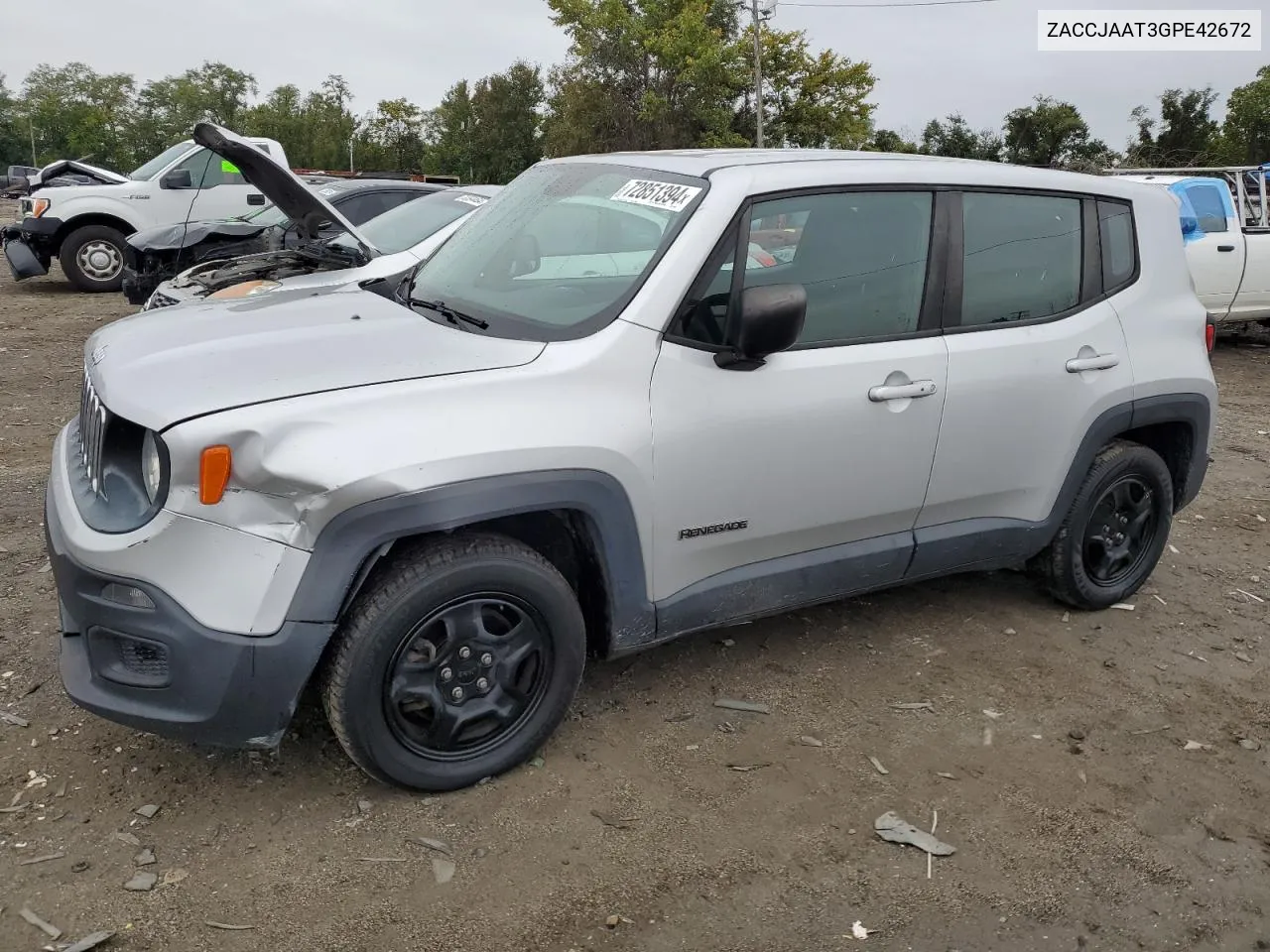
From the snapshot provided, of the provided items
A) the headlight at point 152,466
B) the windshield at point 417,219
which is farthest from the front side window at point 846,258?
the windshield at point 417,219

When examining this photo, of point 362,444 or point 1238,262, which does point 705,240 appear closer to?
point 362,444

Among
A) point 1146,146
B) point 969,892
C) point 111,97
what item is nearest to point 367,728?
point 969,892

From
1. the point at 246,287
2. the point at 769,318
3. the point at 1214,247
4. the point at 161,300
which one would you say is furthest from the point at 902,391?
the point at 1214,247

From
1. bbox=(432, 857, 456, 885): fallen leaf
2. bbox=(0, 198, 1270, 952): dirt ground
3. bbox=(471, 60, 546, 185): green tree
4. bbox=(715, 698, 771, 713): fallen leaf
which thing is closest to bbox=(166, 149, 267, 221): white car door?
bbox=(0, 198, 1270, 952): dirt ground

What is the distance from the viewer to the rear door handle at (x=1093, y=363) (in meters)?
4.01

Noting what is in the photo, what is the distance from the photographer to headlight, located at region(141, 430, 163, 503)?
271 cm

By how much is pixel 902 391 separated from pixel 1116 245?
1.39 meters

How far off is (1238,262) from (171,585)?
11078mm

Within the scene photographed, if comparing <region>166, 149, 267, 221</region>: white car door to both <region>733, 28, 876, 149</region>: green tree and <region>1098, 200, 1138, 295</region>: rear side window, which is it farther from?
<region>733, 28, 876, 149</region>: green tree

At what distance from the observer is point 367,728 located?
9.29 ft

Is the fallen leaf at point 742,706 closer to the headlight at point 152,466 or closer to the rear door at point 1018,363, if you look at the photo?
the rear door at point 1018,363

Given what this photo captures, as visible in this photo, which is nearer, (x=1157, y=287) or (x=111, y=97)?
(x=1157, y=287)

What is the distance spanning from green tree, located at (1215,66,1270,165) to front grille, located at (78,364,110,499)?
4169cm

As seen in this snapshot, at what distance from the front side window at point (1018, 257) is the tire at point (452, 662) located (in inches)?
74.4
